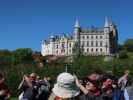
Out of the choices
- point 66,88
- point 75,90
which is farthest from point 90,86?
point 66,88

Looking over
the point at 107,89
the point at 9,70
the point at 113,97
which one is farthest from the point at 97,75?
the point at 9,70

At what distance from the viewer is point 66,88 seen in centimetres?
582

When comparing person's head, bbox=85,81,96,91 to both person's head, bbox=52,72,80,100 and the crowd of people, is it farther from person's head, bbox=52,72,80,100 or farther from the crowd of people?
person's head, bbox=52,72,80,100

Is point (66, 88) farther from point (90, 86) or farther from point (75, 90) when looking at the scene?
point (90, 86)

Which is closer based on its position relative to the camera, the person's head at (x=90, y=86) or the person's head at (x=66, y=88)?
the person's head at (x=66, y=88)

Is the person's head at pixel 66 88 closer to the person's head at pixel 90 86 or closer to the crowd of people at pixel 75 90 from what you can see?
the crowd of people at pixel 75 90

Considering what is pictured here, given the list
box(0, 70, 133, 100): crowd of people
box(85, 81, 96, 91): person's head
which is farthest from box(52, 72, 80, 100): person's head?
box(85, 81, 96, 91): person's head

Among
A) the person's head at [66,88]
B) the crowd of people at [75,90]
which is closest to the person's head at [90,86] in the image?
the crowd of people at [75,90]

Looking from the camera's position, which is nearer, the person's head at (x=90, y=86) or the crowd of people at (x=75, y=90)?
the crowd of people at (x=75, y=90)

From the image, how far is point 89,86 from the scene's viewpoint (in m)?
7.12

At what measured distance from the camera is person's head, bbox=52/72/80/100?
228 inches

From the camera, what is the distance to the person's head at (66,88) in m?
5.79

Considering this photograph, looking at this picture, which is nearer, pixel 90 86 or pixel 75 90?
pixel 75 90

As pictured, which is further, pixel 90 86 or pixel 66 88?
pixel 90 86
